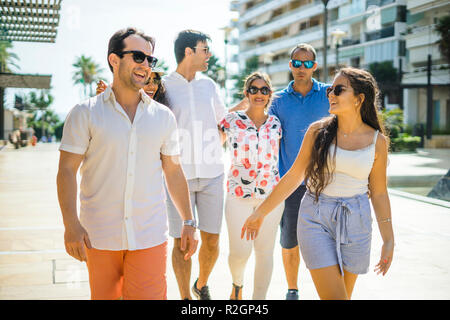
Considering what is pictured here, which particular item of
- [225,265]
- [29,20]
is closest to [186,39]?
[225,265]

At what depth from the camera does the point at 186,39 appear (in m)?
4.44

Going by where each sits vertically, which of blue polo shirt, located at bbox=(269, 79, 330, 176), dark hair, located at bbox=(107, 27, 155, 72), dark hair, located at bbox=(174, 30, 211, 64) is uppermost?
dark hair, located at bbox=(174, 30, 211, 64)

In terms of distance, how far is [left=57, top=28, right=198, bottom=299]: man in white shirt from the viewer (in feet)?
9.05

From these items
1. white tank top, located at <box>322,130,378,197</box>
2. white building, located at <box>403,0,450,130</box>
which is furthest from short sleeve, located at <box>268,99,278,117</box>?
white building, located at <box>403,0,450,130</box>

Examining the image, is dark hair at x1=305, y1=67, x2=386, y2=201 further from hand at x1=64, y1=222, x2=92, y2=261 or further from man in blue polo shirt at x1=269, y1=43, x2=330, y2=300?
hand at x1=64, y1=222, x2=92, y2=261

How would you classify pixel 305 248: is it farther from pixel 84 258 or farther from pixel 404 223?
pixel 404 223

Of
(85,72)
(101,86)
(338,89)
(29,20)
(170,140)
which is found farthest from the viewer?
(85,72)

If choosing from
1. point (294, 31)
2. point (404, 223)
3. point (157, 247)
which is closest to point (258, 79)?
point (157, 247)

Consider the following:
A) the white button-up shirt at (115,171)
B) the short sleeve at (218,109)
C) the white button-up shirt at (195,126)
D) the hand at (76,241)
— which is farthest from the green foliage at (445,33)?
the hand at (76,241)

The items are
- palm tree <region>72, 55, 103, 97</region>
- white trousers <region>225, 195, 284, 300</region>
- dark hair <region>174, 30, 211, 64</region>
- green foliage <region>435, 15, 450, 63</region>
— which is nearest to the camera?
white trousers <region>225, 195, 284, 300</region>

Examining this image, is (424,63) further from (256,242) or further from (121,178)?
(121,178)

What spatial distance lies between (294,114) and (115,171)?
2.16 meters

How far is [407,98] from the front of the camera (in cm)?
4241

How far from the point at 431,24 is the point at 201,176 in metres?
37.0
